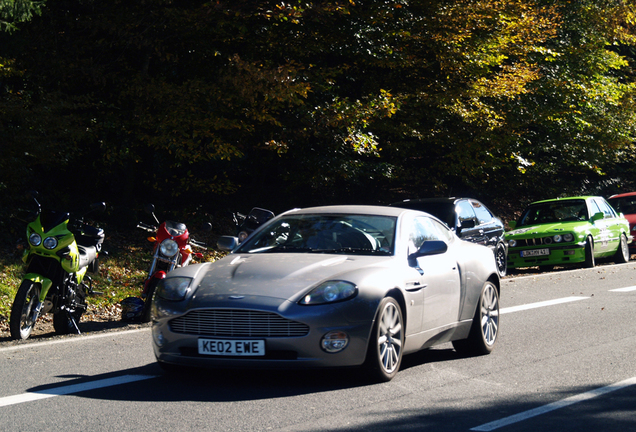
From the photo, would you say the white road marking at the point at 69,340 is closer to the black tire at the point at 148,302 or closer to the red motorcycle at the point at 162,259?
the black tire at the point at 148,302

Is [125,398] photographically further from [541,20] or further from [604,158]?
[604,158]

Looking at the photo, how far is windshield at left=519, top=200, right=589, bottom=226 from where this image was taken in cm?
1891

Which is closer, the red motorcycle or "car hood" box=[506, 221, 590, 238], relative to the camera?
the red motorcycle

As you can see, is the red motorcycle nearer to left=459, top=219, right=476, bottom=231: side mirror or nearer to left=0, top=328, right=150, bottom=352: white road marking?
left=0, top=328, right=150, bottom=352: white road marking

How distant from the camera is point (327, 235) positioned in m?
7.09

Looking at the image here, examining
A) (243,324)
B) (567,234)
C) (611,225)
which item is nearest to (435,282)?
(243,324)

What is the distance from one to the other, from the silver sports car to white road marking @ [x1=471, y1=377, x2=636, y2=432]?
124 cm

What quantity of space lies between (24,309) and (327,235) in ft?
11.6

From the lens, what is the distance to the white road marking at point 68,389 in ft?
18.5

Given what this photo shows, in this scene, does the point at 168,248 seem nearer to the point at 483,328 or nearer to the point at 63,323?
the point at 63,323

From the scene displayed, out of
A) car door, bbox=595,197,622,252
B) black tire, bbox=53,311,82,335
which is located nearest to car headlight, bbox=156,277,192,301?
black tire, bbox=53,311,82,335

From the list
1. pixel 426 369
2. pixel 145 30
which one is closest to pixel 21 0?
pixel 145 30

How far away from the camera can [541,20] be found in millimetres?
19906

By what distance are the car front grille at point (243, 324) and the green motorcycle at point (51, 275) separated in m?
3.20
